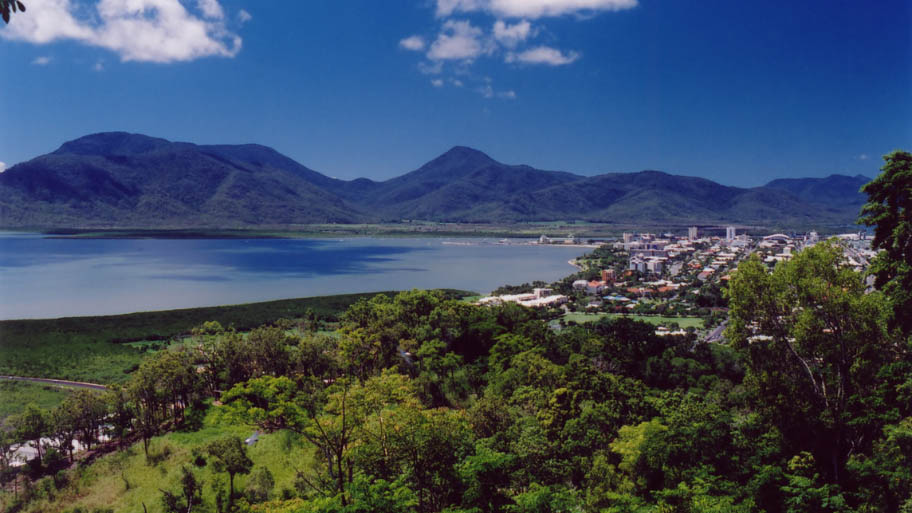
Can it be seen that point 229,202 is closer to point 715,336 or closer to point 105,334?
point 105,334

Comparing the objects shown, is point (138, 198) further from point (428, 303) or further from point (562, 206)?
point (428, 303)

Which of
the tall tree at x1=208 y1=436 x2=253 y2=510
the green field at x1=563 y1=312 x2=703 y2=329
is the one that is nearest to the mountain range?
the green field at x1=563 y1=312 x2=703 y2=329

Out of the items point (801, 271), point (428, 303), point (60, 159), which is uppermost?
point (60, 159)

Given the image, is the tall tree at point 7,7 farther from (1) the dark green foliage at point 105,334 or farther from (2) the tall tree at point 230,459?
(1) the dark green foliage at point 105,334

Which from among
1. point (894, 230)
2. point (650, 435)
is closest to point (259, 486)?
point (650, 435)

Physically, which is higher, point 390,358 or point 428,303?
point 428,303

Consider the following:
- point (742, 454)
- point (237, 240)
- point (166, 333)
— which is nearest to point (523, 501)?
point (742, 454)
